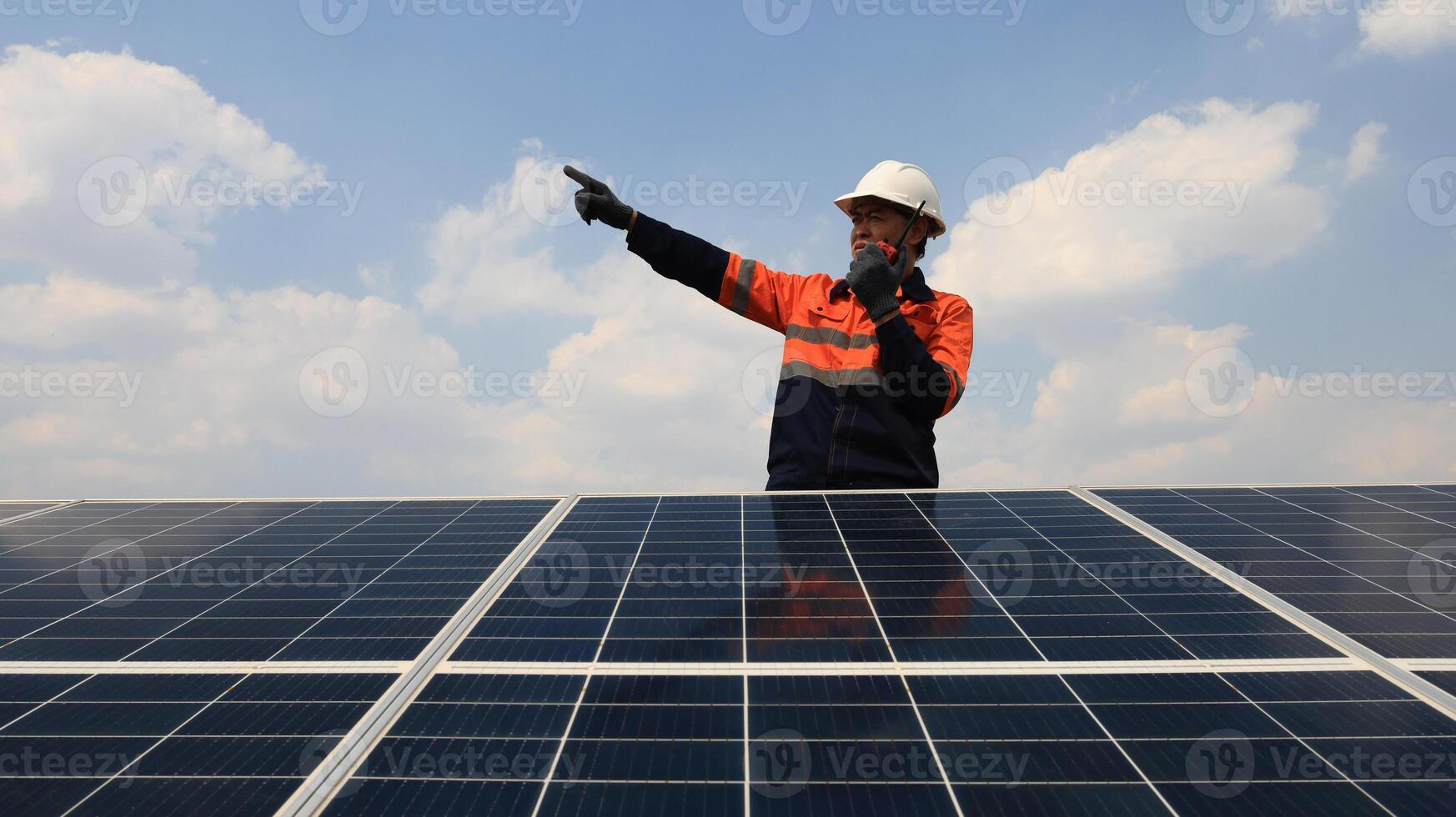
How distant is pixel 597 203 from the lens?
7.31m

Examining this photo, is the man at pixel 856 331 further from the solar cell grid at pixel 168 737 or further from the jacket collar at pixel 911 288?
the solar cell grid at pixel 168 737

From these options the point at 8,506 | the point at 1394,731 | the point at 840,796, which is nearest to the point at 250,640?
the point at 840,796

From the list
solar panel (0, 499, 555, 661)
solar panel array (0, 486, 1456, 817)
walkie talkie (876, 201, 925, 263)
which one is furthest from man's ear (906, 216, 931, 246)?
solar panel (0, 499, 555, 661)

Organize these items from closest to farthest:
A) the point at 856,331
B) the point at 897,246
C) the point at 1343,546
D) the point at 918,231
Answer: the point at 1343,546 → the point at 856,331 → the point at 897,246 → the point at 918,231

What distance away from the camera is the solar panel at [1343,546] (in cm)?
474

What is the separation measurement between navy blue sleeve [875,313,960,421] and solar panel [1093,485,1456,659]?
5.32 feet

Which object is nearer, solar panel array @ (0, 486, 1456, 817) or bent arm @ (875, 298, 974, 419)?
solar panel array @ (0, 486, 1456, 817)

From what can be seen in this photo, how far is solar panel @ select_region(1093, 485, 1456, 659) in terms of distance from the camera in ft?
15.6

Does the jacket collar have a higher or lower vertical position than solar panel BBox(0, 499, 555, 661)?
higher

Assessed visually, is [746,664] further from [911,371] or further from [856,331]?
[856,331]

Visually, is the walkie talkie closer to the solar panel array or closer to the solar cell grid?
the solar panel array

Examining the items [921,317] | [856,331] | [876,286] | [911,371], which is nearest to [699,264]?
[856,331]

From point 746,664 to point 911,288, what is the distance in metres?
4.09

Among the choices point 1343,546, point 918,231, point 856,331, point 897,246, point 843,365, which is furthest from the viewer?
point 918,231
